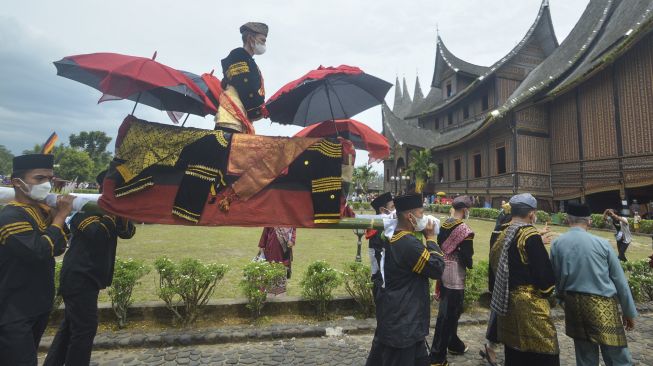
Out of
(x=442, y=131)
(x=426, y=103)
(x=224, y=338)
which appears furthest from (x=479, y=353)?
(x=426, y=103)

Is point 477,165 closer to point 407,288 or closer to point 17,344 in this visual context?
point 407,288

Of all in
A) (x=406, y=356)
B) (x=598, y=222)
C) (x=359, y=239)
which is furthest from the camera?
(x=598, y=222)

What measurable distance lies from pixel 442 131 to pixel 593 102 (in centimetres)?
1547

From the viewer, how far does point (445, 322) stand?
12.6ft


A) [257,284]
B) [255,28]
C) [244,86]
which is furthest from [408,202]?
[257,284]

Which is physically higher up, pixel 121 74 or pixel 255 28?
pixel 255 28

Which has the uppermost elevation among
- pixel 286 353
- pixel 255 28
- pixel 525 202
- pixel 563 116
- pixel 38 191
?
pixel 563 116

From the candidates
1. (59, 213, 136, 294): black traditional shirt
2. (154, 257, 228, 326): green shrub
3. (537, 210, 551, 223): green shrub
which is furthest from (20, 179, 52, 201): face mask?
(537, 210, 551, 223): green shrub

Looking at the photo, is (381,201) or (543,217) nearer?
(381,201)

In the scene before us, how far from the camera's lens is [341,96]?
135 inches

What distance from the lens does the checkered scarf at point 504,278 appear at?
306 centimetres

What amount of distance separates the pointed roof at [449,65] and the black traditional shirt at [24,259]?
30.3 meters

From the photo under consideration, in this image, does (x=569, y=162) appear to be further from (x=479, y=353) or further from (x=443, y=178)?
(x=479, y=353)

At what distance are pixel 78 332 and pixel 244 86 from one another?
279 centimetres
